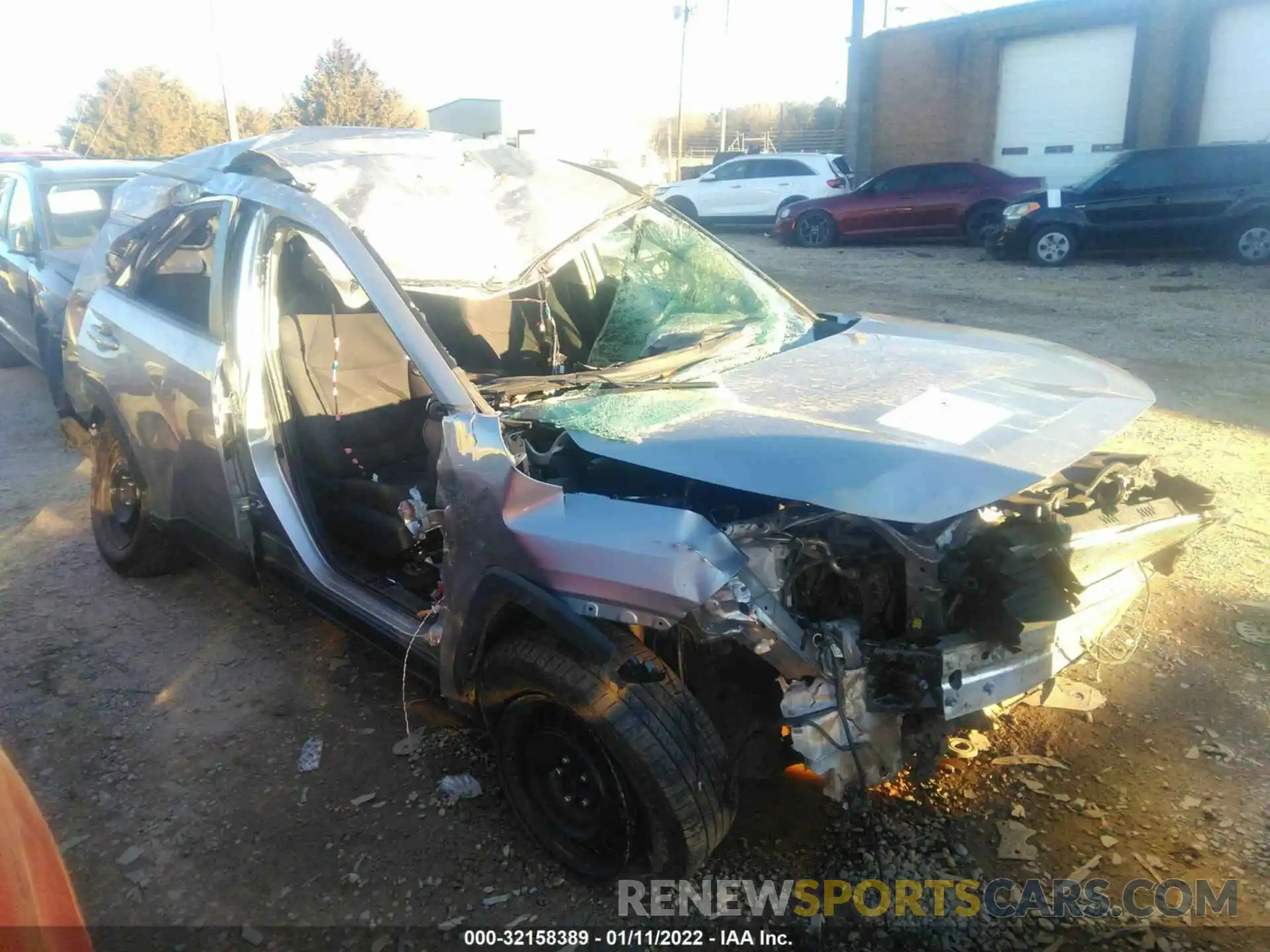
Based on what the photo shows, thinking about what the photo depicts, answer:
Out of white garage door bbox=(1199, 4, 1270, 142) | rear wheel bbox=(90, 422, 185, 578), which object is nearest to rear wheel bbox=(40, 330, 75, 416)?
rear wheel bbox=(90, 422, 185, 578)

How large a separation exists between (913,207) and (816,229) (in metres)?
1.71

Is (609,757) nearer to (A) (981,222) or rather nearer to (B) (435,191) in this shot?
(B) (435,191)

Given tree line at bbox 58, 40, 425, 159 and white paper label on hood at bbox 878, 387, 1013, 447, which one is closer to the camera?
white paper label on hood at bbox 878, 387, 1013, 447

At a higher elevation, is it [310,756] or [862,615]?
[862,615]

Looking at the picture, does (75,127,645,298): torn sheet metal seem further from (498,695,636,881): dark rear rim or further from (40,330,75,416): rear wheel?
(40,330,75,416): rear wheel

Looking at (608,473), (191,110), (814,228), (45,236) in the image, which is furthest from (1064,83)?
(191,110)

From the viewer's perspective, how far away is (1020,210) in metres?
13.0

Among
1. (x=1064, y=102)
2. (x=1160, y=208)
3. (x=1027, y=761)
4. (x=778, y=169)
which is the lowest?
(x=1027, y=761)

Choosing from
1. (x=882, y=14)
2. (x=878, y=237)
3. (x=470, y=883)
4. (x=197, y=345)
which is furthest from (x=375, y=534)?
(x=882, y=14)

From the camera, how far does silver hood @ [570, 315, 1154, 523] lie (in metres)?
2.23

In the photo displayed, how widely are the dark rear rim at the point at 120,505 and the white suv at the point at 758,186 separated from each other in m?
14.4

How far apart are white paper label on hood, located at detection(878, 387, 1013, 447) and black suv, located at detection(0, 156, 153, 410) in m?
5.86

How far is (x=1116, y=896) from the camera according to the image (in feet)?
7.88

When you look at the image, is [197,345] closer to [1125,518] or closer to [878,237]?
[1125,518]
